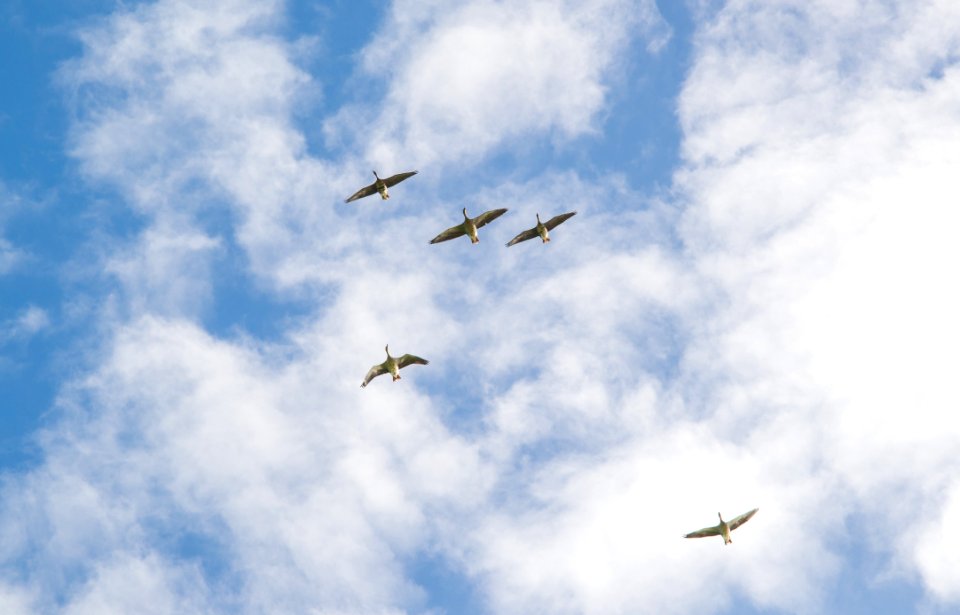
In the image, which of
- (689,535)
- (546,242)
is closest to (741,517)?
(689,535)

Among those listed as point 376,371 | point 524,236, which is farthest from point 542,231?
point 376,371

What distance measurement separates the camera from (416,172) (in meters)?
97.0

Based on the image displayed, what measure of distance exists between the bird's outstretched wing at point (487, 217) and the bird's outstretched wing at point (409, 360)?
1106 centimetres

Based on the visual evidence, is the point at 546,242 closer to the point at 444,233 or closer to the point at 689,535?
the point at 444,233

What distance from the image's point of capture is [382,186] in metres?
97.2

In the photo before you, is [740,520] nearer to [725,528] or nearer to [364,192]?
[725,528]

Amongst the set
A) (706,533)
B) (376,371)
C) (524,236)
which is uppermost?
(524,236)

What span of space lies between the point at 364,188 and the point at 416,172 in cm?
417

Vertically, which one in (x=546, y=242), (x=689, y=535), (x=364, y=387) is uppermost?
(x=546, y=242)

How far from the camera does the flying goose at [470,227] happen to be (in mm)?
95938

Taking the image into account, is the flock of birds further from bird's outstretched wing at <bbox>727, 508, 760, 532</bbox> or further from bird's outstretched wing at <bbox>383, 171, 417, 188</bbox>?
bird's outstretched wing at <bbox>727, 508, 760, 532</bbox>

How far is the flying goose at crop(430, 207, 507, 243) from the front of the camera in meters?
95.9

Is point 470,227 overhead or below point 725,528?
overhead

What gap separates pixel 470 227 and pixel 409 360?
11.1m
